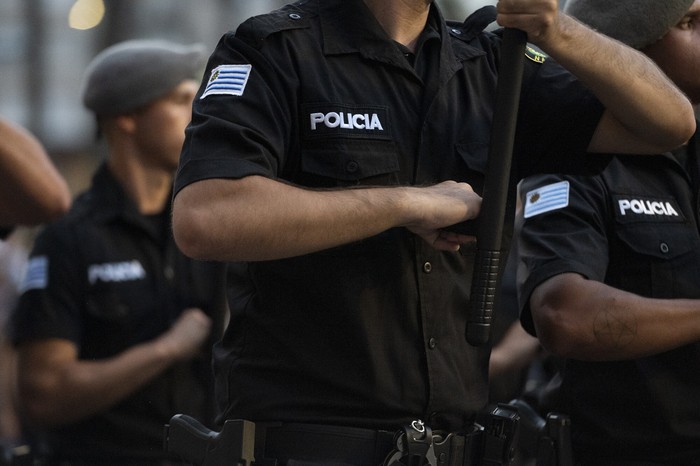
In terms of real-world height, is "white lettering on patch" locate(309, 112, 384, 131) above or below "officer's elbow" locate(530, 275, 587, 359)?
above

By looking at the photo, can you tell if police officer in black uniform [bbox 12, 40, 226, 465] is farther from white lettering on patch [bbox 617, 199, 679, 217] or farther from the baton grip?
the baton grip

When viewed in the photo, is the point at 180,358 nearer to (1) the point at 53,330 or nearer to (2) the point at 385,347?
(1) the point at 53,330

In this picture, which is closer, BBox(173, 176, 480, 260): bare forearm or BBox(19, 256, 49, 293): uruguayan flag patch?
BBox(173, 176, 480, 260): bare forearm

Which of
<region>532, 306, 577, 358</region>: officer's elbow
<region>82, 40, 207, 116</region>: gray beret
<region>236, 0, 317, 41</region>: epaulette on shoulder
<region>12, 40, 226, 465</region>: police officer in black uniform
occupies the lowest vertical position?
<region>12, 40, 226, 465</region>: police officer in black uniform

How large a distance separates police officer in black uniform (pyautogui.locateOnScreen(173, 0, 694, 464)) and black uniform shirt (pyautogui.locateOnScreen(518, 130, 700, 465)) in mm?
506

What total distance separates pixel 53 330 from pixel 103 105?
41.3 inches

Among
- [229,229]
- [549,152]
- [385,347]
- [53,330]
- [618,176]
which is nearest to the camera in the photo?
[229,229]

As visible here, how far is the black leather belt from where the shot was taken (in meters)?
2.49

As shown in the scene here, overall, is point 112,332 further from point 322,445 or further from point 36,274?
point 322,445

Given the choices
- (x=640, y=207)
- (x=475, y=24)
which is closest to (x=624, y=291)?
(x=640, y=207)

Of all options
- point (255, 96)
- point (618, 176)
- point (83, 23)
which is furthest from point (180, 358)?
point (83, 23)

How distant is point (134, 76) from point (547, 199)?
2.23 m

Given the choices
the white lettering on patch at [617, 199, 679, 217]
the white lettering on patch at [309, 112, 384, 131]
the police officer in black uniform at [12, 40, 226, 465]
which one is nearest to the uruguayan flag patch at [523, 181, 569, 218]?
the white lettering on patch at [617, 199, 679, 217]

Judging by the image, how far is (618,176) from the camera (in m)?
3.27
